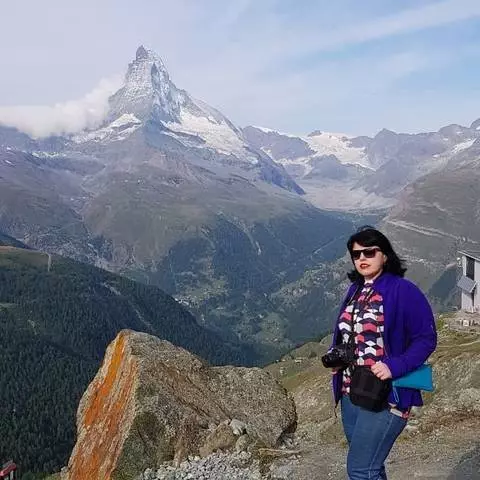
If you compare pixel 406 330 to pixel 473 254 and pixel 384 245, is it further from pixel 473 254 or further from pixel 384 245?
pixel 473 254

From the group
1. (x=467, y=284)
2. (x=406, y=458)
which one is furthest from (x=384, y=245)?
(x=467, y=284)

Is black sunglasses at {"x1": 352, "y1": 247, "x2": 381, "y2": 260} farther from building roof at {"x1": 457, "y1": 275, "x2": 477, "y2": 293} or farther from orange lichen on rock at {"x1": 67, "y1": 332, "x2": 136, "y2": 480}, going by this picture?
building roof at {"x1": 457, "y1": 275, "x2": 477, "y2": 293}

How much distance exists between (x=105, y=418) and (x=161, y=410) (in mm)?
2723

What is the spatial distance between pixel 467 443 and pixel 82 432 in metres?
13.9

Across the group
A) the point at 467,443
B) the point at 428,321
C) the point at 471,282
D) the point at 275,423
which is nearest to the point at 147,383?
the point at 275,423

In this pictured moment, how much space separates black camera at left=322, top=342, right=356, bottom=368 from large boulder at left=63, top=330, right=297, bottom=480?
9.79m

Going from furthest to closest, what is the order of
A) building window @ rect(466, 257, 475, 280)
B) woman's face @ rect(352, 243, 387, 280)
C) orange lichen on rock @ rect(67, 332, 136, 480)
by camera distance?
building window @ rect(466, 257, 475, 280) < orange lichen on rock @ rect(67, 332, 136, 480) < woman's face @ rect(352, 243, 387, 280)

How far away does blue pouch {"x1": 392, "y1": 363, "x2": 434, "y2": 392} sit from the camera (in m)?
9.72

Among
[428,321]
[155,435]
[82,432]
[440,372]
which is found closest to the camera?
[428,321]

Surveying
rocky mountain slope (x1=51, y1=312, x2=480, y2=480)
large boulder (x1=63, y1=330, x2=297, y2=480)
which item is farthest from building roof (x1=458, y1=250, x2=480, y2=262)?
large boulder (x1=63, y1=330, x2=297, y2=480)

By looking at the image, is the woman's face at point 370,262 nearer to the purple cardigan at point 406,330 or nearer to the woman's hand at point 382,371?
the purple cardigan at point 406,330

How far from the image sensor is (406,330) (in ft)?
32.4

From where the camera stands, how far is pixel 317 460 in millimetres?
17781

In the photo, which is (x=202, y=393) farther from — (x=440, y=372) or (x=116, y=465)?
(x=440, y=372)
